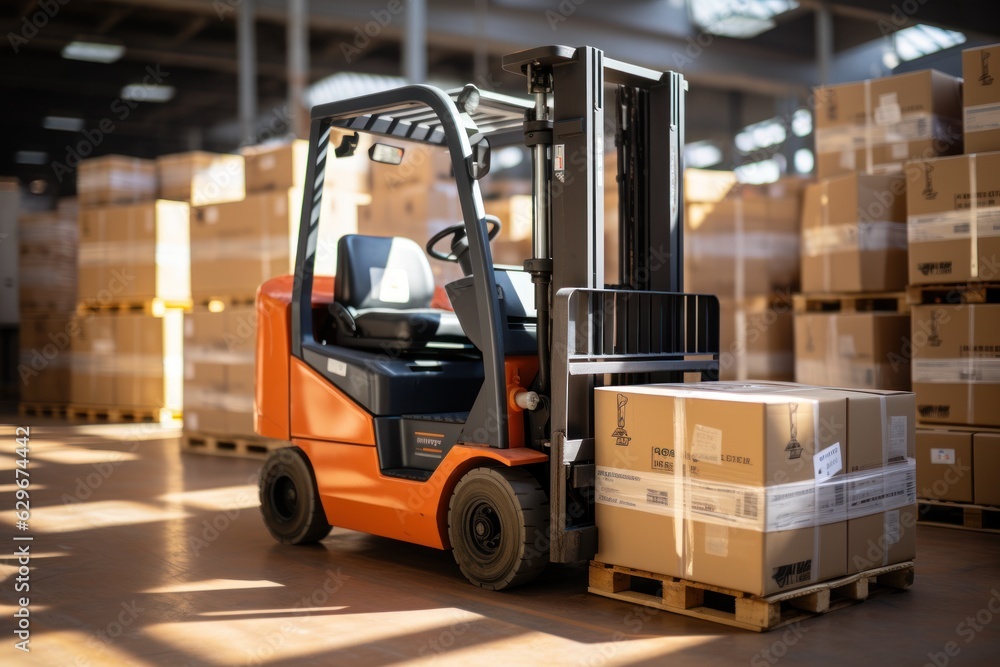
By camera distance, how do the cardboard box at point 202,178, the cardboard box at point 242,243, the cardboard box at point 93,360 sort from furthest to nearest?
the cardboard box at point 93,360
the cardboard box at point 202,178
the cardboard box at point 242,243

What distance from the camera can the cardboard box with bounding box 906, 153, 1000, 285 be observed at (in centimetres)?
515

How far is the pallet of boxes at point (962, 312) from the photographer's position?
515cm

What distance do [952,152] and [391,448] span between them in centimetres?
370

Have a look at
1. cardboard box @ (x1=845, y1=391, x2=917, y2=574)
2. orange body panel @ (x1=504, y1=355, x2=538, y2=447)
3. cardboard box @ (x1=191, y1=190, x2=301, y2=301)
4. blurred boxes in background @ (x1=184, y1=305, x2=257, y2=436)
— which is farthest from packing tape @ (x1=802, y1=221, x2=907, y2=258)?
blurred boxes in background @ (x1=184, y1=305, x2=257, y2=436)

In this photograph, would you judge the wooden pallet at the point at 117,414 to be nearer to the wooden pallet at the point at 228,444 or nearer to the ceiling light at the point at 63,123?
the wooden pallet at the point at 228,444

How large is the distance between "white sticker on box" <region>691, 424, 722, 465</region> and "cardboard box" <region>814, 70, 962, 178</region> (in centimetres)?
313

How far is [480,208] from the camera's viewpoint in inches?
154

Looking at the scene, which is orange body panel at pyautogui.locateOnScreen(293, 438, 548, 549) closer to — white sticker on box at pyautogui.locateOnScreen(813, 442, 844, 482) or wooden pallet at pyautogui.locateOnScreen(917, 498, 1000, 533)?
white sticker on box at pyautogui.locateOnScreen(813, 442, 844, 482)

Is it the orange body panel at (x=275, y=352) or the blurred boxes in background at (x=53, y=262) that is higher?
the blurred boxes in background at (x=53, y=262)

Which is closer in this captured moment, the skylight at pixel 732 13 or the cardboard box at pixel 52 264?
the cardboard box at pixel 52 264

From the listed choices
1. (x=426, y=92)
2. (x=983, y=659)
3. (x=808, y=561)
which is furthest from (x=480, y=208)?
(x=983, y=659)

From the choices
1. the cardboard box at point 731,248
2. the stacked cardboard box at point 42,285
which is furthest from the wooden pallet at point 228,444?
the stacked cardboard box at point 42,285

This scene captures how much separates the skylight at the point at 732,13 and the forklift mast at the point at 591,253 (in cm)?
1144

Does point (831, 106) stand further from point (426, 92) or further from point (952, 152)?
point (426, 92)
